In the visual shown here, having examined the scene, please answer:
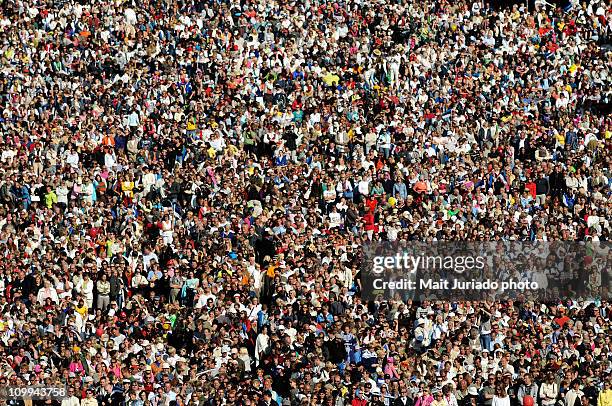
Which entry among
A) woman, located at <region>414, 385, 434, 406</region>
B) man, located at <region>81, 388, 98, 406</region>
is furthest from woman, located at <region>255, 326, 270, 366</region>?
woman, located at <region>414, 385, 434, 406</region>

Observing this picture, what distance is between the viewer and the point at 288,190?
3675 cm

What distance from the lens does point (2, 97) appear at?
40906 mm

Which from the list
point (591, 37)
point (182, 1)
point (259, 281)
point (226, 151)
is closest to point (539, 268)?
point (259, 281)

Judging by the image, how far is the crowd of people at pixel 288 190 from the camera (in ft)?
98.9

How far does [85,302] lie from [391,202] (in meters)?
7.41

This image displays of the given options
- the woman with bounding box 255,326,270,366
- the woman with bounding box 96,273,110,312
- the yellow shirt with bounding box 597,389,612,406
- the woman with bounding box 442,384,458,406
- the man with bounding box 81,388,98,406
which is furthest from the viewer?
the woman with bounding box 96,273,110,312

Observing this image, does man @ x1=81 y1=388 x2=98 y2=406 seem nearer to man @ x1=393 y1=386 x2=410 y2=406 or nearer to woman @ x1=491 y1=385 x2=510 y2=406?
man @ x1=393 y1=386 x2=410 y2=406

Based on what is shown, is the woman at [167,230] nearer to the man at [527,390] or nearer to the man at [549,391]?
the man at [527,390]

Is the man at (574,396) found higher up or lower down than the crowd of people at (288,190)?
lower down

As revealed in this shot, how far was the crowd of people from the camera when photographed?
98.9ft

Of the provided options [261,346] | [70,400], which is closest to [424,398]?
[261,346]

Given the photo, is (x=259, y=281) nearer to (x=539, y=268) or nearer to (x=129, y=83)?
(x=539, y=268)

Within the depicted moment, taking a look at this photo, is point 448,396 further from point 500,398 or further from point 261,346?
point 261,346

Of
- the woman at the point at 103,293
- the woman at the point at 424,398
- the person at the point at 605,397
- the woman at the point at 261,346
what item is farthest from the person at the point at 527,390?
the woman at the point at 103,293
